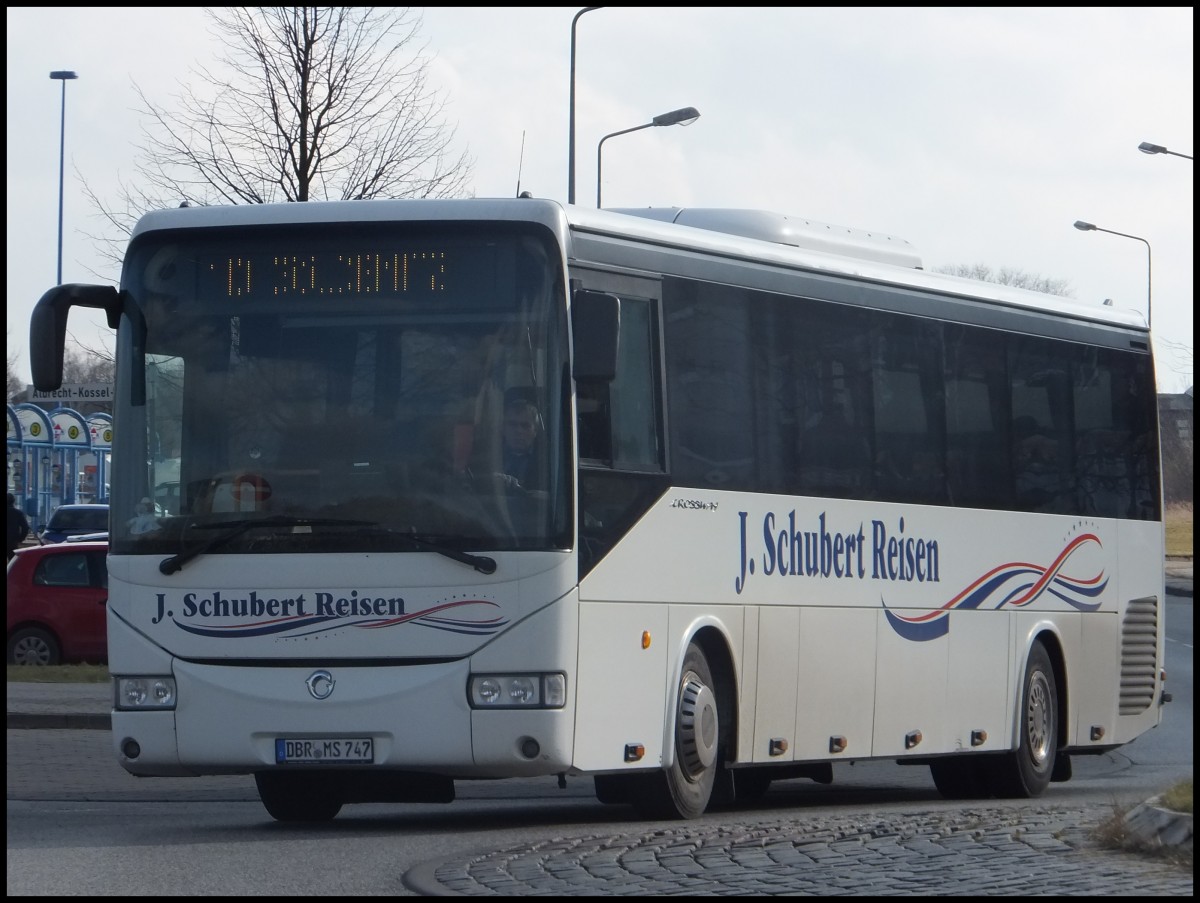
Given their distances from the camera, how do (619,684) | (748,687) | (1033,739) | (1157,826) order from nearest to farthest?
1. (1157,826)
2. (619,684)
3. (748,687)
4. (1033,739)

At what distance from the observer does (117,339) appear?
1101 cm

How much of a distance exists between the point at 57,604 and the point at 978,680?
1479 centimetres

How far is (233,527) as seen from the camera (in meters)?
10.6

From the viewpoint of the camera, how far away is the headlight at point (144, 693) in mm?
10711

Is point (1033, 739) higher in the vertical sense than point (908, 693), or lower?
lower

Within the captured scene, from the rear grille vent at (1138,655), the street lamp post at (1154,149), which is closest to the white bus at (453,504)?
the rear grille vent at (1138,655)

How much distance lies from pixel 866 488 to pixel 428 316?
3.78 meters

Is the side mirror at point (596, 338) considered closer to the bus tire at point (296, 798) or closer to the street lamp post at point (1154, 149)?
the bus tire at point (296, 798)

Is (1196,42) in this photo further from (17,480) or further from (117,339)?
(17,480)

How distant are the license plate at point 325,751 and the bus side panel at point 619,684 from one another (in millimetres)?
1042

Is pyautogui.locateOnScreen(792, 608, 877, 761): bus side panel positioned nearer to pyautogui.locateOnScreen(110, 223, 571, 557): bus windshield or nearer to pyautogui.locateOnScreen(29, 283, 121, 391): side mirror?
pyautogui.locateOnScreen(110, 223, 571, 557): bus windshield

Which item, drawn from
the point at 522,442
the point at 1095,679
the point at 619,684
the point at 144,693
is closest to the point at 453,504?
the point at 522,442

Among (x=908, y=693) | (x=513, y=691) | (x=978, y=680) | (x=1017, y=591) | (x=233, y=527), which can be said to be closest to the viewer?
(x=513, y=691)

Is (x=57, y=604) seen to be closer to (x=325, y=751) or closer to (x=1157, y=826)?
(x=325, y=751)
